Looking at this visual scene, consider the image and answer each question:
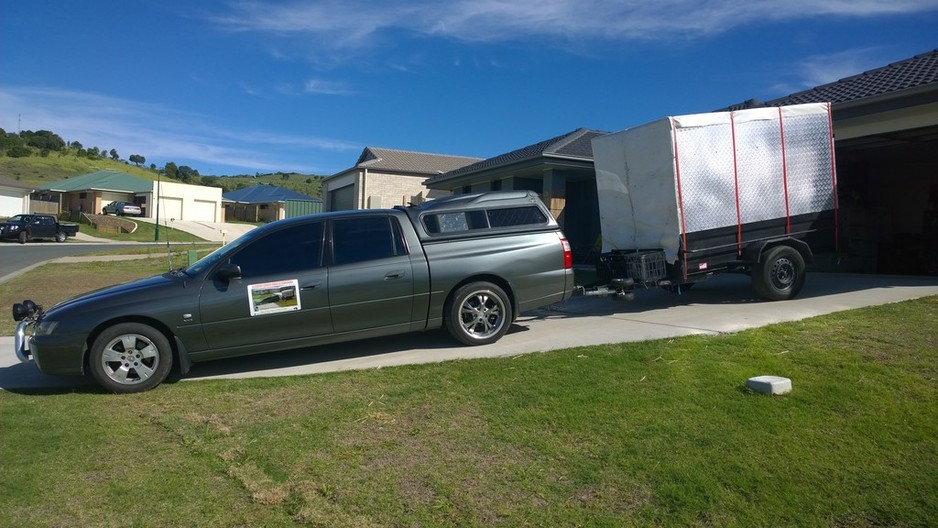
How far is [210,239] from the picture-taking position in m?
48.5

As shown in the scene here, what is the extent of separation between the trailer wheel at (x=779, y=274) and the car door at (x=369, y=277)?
5.15 m

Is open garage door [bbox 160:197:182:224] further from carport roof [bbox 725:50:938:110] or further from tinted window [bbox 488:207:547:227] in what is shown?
tinted window [bbox 488:207:547:227]

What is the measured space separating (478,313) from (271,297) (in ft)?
7.54

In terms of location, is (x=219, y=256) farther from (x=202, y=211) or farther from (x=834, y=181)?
(x=202, y=211)

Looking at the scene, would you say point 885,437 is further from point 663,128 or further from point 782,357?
point 663,128

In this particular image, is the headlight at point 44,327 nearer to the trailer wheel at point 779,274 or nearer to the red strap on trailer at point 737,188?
the red strap on trailer at point 737,188

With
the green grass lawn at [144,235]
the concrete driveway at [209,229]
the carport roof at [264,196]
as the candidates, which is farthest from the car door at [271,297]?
the carport roof at [264,196]

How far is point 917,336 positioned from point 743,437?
368cm

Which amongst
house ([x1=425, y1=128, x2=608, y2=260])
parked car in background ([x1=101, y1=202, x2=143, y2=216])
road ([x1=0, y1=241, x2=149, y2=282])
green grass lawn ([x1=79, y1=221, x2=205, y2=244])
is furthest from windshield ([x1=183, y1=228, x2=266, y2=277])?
parked car in background ([x1=101, y1=202, x2=143, y2=216])

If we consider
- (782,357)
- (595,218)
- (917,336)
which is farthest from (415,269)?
(595,218)

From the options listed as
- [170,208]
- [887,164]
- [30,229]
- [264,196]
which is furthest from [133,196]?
[887,164]

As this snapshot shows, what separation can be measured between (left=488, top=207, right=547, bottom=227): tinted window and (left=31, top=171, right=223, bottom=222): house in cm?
5901

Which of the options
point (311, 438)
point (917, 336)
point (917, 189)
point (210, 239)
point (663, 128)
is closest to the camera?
point (311, 438)

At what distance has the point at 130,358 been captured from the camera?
6.27 meters
